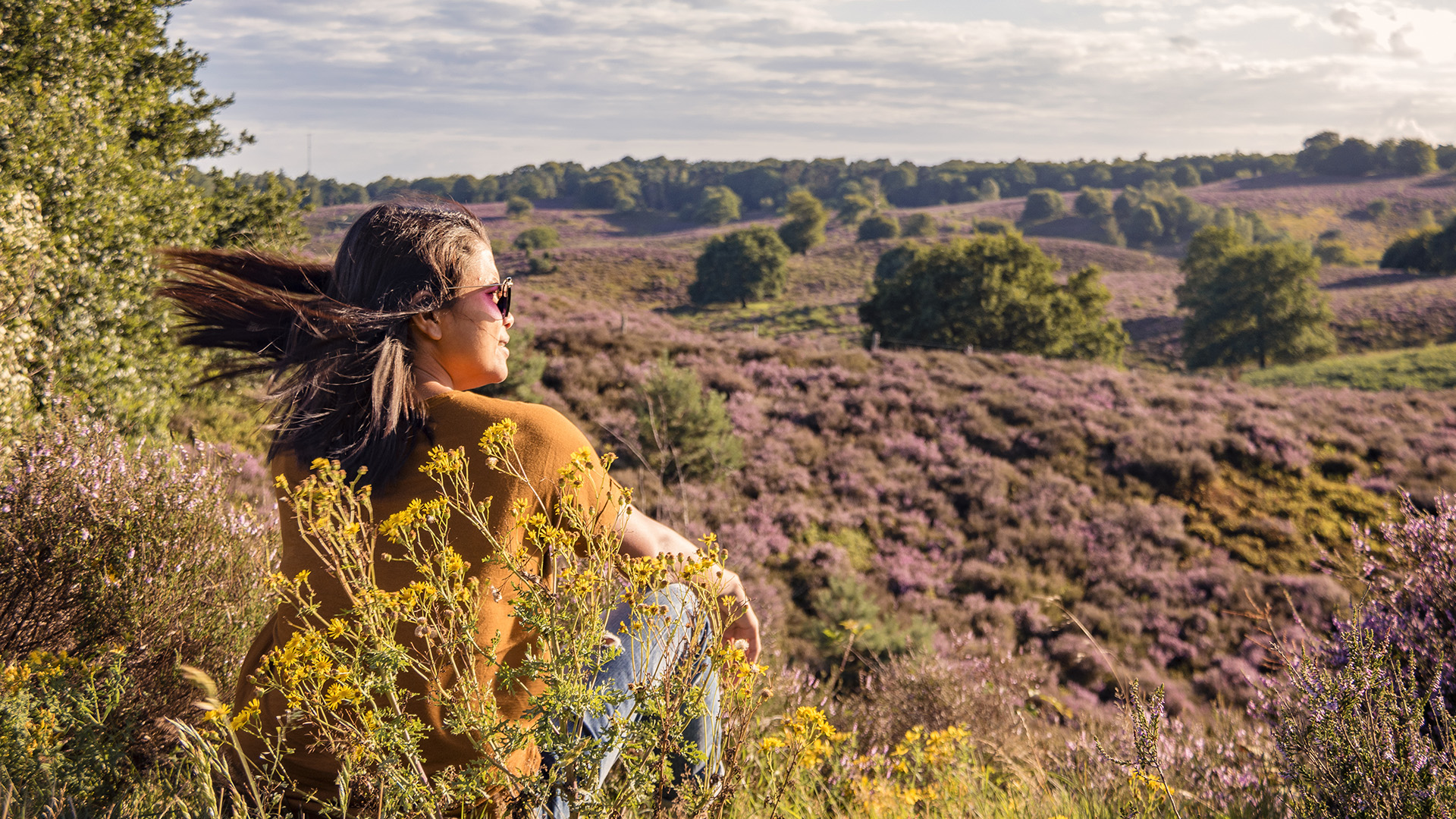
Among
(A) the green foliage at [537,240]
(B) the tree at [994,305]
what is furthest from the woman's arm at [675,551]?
(A) the green foliage at [537,240]

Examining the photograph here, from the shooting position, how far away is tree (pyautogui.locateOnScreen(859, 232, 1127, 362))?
31.3 metres

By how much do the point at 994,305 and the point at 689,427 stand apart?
23.4 m

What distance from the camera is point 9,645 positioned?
2.89m

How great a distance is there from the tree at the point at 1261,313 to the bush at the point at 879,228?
37.9 meters

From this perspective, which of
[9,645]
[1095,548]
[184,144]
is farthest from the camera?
[1095,548]

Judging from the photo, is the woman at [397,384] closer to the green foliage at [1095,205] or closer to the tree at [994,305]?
the tree at [994,305]

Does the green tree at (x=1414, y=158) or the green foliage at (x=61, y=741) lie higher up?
the green tree at (x=1414, y=158)

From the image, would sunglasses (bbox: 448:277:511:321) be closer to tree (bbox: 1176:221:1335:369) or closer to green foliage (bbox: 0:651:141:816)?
green foliage (bbox: 0:651:141:816)

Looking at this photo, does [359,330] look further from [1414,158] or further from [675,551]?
[1414,158]

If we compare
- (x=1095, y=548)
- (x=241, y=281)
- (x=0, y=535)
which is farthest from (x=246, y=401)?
(x=1095, y=548)

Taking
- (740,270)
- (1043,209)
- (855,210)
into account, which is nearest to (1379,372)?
(740,270)

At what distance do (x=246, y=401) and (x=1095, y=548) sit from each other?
11.9 m

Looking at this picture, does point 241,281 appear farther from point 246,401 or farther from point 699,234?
point 699,234

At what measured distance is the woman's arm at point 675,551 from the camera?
73.1 inches
